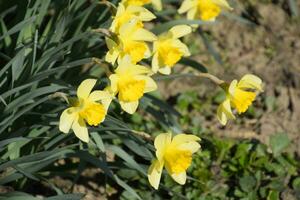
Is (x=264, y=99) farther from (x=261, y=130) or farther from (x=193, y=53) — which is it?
(x=193, y=53)

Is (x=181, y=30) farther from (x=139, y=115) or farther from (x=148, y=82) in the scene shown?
(x=139, y=115)

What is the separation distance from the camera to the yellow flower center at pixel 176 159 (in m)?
2.19

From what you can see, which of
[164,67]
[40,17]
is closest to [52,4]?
[40,17]

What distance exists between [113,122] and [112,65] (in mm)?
228

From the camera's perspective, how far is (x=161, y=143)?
2188 millimetres

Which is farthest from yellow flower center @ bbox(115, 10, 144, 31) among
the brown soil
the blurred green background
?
the brown soil

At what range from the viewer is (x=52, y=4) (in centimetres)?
288

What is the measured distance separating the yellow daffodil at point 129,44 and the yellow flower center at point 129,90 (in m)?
0.11

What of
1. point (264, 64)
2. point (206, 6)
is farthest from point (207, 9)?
point (264, 64)

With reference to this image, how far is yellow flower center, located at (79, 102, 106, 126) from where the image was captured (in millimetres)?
2107

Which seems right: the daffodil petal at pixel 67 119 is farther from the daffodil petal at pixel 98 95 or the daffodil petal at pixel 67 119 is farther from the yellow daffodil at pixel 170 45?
the yellow daffodil at pixel 170 45

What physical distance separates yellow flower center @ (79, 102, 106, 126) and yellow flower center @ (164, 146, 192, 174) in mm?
277

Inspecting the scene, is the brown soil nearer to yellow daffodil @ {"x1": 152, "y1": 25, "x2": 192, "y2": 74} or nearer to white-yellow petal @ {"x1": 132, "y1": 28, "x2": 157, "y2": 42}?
yellow daffodil @ {"x1": 152, "y1": 25, "x2": 192, "y2": 74}

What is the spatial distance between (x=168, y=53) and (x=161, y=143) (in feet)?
1.48
